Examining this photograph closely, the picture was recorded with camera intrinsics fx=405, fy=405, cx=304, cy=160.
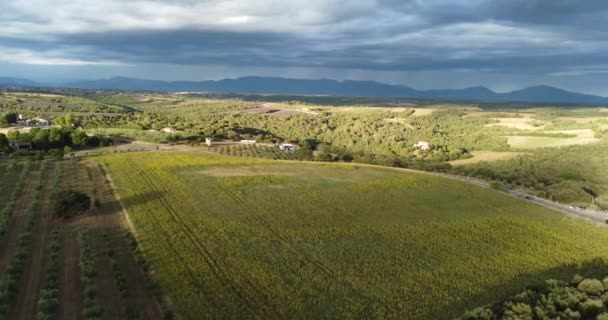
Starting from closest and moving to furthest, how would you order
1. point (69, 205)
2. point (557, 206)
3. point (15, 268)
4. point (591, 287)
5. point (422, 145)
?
point (591, 287) → point (15, 268) → point (69, 205) → point (557, 206) → point (422, 145)

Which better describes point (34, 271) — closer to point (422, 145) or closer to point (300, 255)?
point (300, 255)

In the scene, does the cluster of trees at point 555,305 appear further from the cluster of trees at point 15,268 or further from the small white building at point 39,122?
the small white building at point 39,122

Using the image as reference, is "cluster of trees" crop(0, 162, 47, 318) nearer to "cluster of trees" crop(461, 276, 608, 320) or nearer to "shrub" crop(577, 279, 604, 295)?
"cluster of trees" crop(461, 276, 608, 320)

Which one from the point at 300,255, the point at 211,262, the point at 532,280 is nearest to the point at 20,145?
the point at 211,262

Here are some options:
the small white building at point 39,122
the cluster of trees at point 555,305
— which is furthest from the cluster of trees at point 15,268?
the small white building at point 39,122

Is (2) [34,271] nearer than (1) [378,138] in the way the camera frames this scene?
Yes
